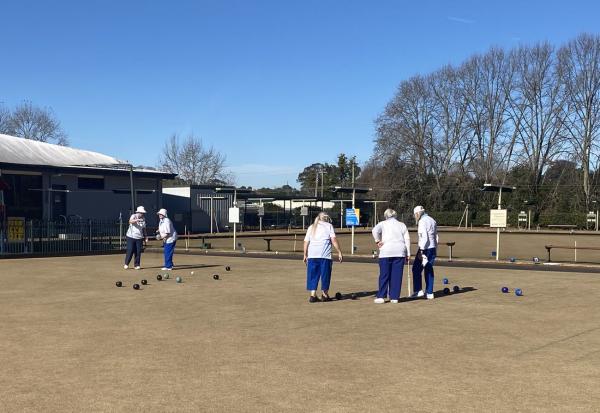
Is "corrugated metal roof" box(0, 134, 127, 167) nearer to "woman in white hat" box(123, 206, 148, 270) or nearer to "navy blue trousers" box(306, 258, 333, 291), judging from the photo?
"woman in white hat" box(123, 206, 148, 270)

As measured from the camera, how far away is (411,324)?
31.5 ft

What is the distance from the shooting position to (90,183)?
49000 millimetres

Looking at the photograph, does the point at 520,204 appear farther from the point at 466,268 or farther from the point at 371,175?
the point at 466,268

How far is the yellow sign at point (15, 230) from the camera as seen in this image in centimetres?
2450

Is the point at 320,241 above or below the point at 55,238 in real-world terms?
above

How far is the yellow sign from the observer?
2450 centimetres

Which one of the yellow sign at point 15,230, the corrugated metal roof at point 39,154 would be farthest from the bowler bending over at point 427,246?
the corrugated metal roof at point 39,154

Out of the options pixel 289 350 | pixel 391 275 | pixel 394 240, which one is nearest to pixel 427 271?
pixel 391 275

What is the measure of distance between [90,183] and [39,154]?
16.5 ft

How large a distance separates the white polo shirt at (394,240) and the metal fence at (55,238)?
17.6m

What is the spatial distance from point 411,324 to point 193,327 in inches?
127

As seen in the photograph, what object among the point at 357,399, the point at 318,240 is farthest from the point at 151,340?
the point at 318,240

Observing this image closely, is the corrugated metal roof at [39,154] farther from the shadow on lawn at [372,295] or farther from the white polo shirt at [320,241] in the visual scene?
the white polo shirt at [320,241]

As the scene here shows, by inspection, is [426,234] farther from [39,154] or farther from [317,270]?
[39,154]
